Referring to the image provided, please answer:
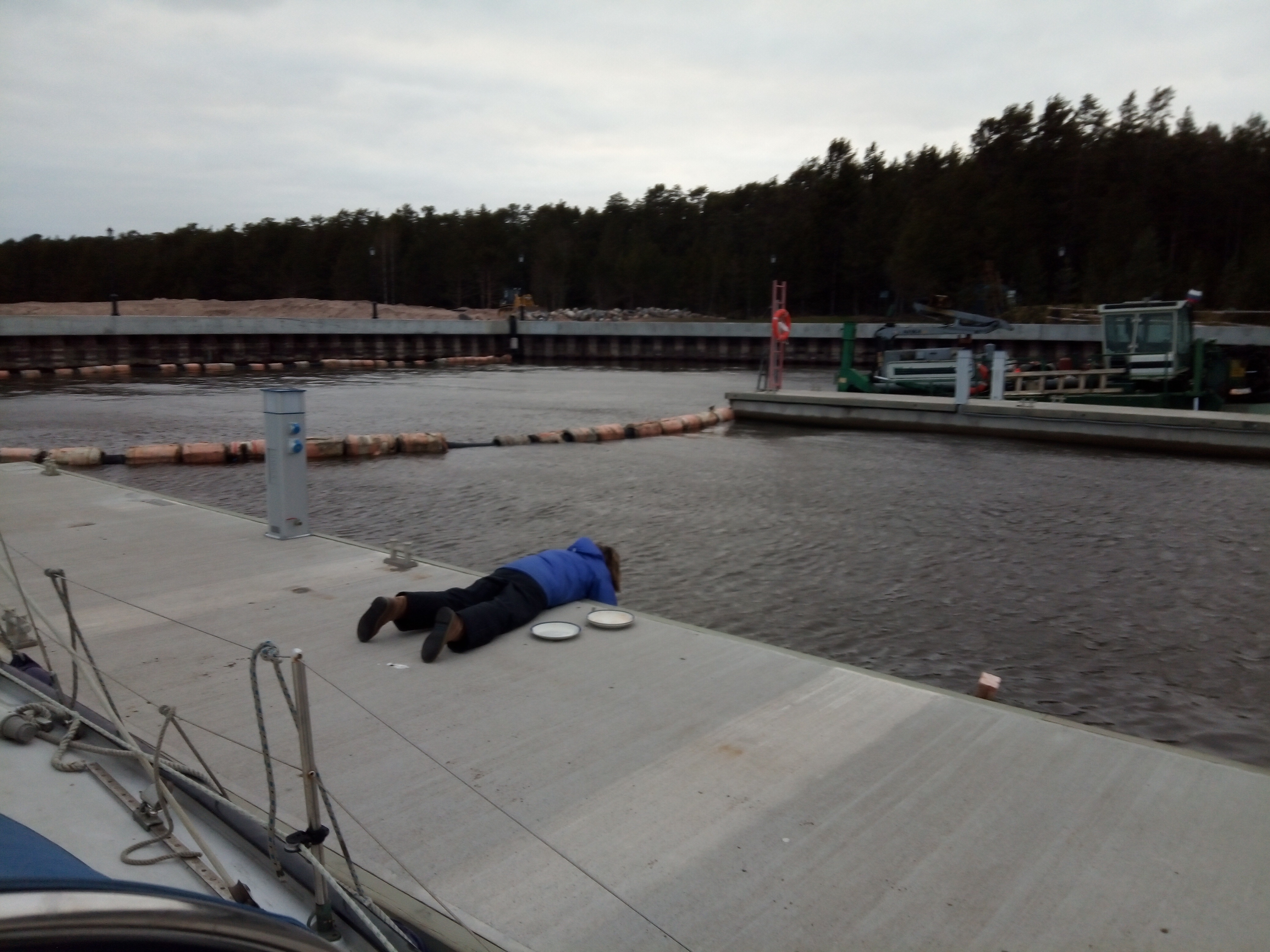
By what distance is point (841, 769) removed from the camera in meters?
3.56

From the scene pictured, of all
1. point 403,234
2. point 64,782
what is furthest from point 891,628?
point 403,234

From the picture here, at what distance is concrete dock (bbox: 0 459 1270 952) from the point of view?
2.70 meters

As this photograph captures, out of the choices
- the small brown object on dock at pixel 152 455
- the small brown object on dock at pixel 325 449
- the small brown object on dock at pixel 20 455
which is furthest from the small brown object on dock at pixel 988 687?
the small brown object on dock at pixel 20 455

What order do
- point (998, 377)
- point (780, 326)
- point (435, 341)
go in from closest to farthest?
point (998, 377) → point (780, 326) → point (435, 341)

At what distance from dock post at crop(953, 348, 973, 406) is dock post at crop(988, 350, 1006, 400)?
654mm

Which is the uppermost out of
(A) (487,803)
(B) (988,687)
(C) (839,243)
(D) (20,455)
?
(C) (839,243)

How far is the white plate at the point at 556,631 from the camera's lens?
16.3ft

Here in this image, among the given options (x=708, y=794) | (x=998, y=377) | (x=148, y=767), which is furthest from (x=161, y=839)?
(x=998, y=377)

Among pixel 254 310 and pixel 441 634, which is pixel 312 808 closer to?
pixel 441 634

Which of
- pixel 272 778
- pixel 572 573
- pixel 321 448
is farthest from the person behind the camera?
pixel 321 448

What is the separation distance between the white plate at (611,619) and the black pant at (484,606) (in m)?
0.31

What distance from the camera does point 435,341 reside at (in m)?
53.9

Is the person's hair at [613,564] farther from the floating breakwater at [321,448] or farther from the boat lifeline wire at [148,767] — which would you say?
the floating breakwater at [321,448]

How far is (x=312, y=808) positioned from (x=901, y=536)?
833 cm
